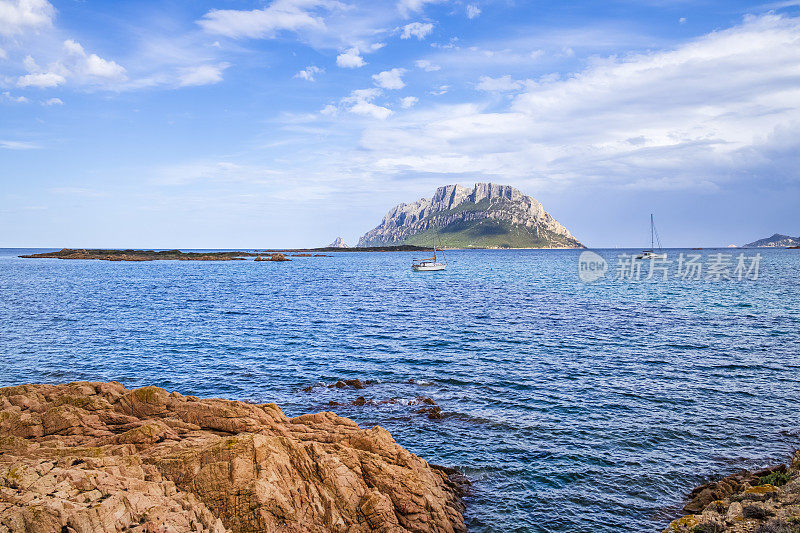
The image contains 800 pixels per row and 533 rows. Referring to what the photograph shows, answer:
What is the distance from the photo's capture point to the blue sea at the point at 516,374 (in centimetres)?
1906

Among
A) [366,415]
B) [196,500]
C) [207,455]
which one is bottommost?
[366,415]

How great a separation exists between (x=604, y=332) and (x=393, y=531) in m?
39.1

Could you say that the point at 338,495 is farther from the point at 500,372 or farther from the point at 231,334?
the point at 231,334

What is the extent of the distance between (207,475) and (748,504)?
53.1 feet

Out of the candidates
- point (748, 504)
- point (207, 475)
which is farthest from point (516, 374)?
point (207, 475)

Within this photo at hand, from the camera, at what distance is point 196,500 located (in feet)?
42.0

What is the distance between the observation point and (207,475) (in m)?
13.2

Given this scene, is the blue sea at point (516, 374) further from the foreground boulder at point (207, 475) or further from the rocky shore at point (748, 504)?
the foreground boulder at point (207, 475)

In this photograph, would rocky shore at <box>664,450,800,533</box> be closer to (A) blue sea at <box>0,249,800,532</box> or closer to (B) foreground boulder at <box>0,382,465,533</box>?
(A) blue sea at <box>0,249,800,532</box>

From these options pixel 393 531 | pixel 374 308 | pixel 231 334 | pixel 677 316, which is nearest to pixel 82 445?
pixel 393 531

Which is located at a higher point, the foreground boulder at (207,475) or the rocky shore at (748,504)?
the foreground boulder at (207,475)

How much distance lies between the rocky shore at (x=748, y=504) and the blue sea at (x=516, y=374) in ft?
3.58

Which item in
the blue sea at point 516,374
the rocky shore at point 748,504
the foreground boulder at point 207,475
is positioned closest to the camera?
the foreground boulder at point 207,475

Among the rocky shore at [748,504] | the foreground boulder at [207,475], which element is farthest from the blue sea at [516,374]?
the foreground boulder at [207,475]
